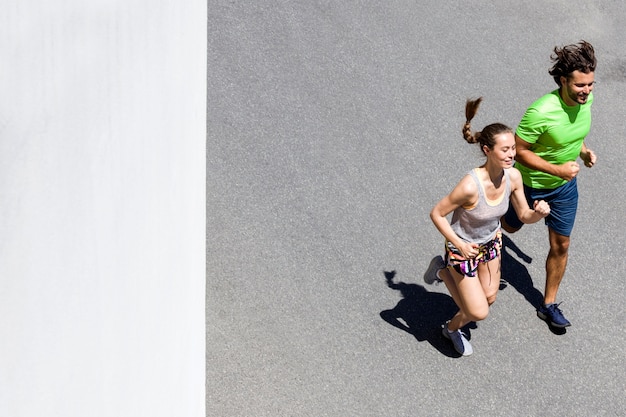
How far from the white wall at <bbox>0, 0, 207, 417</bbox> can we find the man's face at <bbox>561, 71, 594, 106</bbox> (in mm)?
2941

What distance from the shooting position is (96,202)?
2455 mm

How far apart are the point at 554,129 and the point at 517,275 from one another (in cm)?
137

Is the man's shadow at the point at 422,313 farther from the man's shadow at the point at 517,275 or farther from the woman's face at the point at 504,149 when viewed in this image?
the woman's face at the point at 504,149

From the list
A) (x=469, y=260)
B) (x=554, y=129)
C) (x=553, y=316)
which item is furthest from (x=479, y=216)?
(x=553, y=316)

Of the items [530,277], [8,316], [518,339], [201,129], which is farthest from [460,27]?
[8,316]

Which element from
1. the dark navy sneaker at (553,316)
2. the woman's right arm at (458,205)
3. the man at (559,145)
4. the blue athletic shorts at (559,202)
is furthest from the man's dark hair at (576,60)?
Answer: the dark navy sneaker at (553,316)

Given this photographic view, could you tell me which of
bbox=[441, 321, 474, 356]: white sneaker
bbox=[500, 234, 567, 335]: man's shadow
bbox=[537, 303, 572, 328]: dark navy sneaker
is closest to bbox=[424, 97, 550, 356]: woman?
bbox=[441, 321, 474, 356]: white sneaker

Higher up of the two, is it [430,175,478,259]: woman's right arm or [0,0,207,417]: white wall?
[0,0,207,417]: white wall

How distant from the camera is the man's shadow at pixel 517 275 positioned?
6.36 meters

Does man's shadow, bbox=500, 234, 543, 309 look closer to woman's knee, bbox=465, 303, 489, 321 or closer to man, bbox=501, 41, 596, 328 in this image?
man, bbox=501, 41, 596, 328

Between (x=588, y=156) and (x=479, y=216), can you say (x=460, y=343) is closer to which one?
(x=479, y=216)

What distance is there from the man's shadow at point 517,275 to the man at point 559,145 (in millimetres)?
269

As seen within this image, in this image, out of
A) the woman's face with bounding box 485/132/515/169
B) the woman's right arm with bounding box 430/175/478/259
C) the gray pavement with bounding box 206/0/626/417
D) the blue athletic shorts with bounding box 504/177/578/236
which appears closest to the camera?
the woman's face with bounding box 485/132/515/169

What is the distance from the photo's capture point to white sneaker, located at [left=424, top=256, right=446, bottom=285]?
18.7 ft
